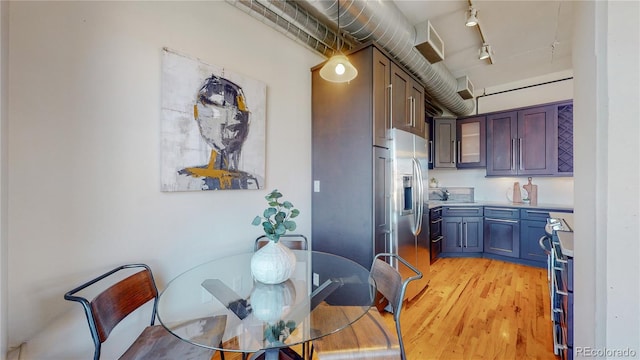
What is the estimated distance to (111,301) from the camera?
115 centimetres

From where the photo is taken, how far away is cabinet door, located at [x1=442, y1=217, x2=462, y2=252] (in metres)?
3.94

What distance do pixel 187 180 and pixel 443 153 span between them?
4041 mm

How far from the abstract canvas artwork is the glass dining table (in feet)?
2.14

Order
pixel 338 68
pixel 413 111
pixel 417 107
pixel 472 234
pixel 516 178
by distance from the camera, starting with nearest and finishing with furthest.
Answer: pixel 338 68
pixel 413 111
pixel 417 107
pixel 472 234
pixel 516 178

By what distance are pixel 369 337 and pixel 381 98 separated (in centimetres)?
187

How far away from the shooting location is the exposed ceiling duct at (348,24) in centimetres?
187

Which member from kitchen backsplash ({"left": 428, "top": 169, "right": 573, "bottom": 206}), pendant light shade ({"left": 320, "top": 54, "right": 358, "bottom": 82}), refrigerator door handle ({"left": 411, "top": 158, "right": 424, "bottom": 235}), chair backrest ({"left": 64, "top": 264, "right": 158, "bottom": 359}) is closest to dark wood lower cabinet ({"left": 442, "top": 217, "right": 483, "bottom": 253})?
kitchen backsplash ({"left": 428, "top": 169, "right": 573, "bottom": 206})

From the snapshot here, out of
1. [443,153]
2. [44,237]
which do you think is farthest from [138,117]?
[443,153]

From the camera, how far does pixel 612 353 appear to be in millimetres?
276

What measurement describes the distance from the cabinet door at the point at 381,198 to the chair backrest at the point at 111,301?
5.49ft

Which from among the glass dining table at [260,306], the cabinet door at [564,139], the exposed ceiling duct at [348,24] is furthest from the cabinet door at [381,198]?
the cabinet door at [564,139]

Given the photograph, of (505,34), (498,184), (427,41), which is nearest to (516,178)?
(498,184)

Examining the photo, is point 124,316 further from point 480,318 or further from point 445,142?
point 445,142

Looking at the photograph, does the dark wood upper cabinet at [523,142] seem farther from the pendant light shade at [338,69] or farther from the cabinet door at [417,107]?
the pendant light shade at [338,69]
